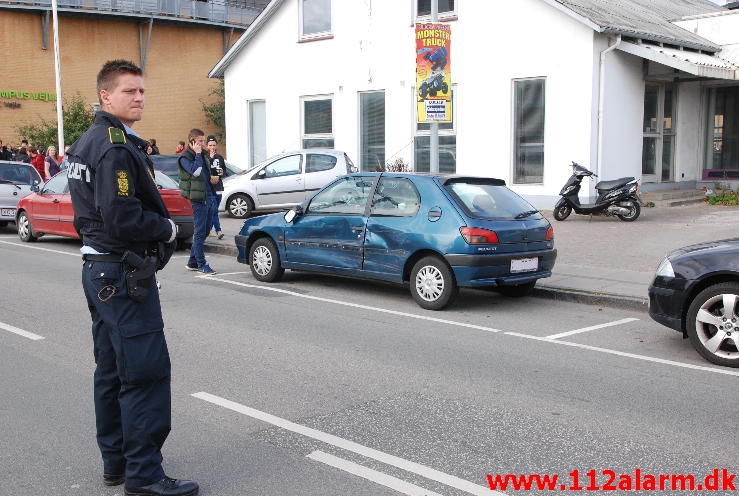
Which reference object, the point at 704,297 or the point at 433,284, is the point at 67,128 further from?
the point at 704,297

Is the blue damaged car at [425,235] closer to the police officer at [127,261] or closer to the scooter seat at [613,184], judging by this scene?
the police officer at [127,261]

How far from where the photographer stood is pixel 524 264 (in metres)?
8.79

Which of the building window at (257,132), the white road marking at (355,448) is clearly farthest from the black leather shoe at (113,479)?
the building window at (257,132)

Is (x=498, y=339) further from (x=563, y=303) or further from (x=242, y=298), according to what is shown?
(x=242, y=298)

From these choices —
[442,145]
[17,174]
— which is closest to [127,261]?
[17,174]

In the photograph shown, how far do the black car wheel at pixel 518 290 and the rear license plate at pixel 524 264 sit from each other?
640mm

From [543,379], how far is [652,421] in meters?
1.09

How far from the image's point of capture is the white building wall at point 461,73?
17.3 meters

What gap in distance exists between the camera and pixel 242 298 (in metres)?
9.53

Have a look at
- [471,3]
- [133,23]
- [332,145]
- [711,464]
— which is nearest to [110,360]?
[711,464]

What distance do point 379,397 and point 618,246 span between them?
846 cm

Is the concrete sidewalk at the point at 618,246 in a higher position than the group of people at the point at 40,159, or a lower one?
lower

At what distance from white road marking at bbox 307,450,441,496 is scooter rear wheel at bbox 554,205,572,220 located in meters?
12.8

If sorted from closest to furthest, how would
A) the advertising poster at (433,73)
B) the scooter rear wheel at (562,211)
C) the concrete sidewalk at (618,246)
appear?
the concrete sidewalk at (618,246) < the advertising poster at (433,73) < the scooter rear wheel at (562,211)
